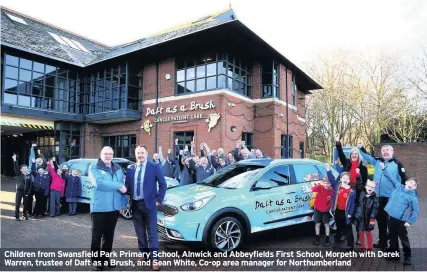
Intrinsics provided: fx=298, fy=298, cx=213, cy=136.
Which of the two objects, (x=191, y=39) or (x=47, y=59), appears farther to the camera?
(x=47, y=59)

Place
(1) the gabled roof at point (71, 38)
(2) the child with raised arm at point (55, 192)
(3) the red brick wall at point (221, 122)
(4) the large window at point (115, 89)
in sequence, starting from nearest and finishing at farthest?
(2) the child with raised arm at point (55, 192) < (3) the red brick wall at point (221, 122) < (1) the gabled roof at point (71, 38) < (4) the large window at point (115, 89)

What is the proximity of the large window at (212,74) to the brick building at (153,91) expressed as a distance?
0.05m

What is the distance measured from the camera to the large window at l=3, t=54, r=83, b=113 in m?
15.4

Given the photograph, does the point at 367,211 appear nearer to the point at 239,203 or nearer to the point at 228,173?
the point at 239,203

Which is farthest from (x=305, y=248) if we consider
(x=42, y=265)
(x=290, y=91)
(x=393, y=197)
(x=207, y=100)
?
(x=290, y=91)

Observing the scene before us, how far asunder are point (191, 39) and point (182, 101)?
3116 millimetres

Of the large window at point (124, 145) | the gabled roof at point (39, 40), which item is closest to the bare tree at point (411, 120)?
the large window at point (124, 145)

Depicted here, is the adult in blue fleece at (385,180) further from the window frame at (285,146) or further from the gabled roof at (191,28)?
the window frame at (285,146)

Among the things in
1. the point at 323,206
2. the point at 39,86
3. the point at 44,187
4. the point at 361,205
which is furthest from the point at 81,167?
the point at 39,86

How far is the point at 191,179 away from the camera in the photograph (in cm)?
847

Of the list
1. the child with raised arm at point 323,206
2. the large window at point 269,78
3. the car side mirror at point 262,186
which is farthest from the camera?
the large window at point 269,78

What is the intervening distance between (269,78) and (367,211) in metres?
12.5

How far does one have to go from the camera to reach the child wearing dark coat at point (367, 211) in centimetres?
498

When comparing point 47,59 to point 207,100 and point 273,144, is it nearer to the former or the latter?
point 207,100
